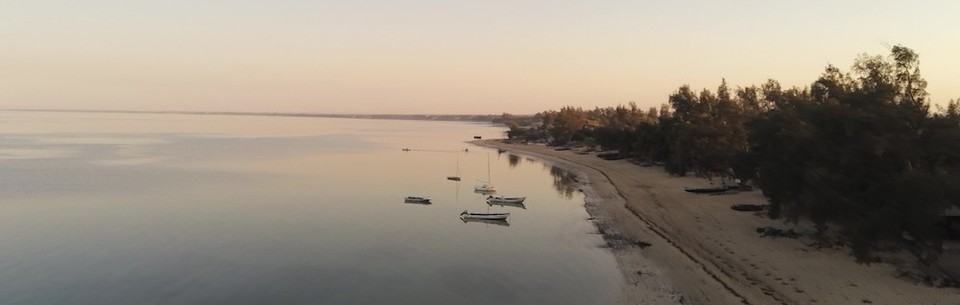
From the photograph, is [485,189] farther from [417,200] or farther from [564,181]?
[564,181]

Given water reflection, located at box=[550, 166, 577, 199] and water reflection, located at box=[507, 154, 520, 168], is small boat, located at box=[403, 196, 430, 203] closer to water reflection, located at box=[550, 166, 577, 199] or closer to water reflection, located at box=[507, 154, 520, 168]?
water reflection, located at box=[550, 166, 577, 199]

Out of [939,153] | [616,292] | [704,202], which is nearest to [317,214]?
[616,292]

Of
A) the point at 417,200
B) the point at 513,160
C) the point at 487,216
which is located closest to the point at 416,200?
the point at 417,200

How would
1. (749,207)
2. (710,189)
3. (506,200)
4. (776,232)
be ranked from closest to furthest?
1. (776,232)
2. (749,207)
3. (710,189)
4. (506,200)

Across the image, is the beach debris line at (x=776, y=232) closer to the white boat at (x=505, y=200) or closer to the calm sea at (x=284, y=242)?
the calm sea at (x=284, y=242)

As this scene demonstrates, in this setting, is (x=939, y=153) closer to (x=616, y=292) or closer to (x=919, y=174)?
(x=919, y=174)

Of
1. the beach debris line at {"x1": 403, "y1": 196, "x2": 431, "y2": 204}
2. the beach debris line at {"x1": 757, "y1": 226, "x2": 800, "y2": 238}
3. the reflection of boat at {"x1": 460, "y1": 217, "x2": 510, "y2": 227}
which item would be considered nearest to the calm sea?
the beach debris line at {"x1": 403, "y1": 196, "x2": 431, "y2": 204}

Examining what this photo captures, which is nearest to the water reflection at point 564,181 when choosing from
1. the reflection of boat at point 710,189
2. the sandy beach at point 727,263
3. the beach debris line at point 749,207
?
the reflection of boat at point 710,189
